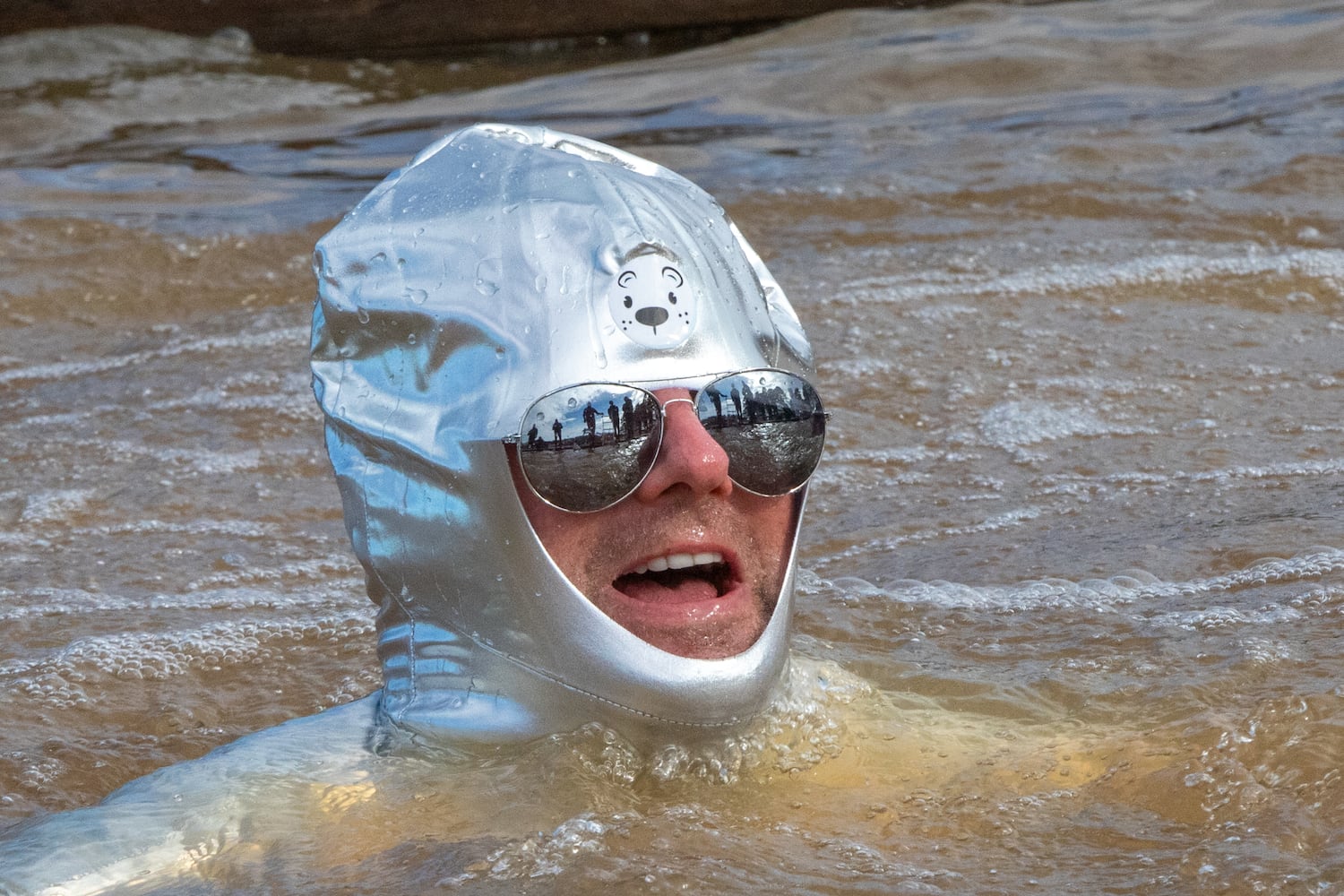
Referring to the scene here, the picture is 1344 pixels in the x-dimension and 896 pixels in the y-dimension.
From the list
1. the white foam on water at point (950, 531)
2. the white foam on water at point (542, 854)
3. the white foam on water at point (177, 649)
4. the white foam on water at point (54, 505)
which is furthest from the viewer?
the white foam on water at point (54, 505)

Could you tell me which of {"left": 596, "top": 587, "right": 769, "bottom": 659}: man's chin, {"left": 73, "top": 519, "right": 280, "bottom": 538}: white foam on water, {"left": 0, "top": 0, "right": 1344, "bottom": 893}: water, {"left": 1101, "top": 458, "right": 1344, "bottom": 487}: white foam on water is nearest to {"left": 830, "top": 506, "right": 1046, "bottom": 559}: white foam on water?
{"left": 0, "top": 0, "right": 1344, "bottom": 893}: water

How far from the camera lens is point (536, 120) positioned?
7.22 meters

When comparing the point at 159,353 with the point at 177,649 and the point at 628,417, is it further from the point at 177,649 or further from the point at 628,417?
the point at 628,417

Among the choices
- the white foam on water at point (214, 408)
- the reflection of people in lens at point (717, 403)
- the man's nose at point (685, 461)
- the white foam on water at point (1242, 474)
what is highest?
Answer: the reflection of people in lens at point (717, 403)

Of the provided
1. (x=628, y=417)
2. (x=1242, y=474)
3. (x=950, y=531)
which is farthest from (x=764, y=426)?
(x=1242, y=474)

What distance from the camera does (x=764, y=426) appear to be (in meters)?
2.00

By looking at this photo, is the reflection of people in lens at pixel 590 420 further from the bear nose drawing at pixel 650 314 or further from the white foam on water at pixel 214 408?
the white foam on water at pixel 214 408

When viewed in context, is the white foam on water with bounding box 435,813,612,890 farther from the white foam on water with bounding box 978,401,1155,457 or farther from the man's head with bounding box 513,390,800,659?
the white foam on water with bounding box 978,401,1155,457

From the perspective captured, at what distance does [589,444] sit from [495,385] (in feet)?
0.49

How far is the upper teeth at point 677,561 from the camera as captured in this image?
6.46ft

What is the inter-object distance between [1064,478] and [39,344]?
10.6 feet

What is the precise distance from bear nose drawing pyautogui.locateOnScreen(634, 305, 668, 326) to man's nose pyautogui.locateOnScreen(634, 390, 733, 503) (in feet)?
0.35

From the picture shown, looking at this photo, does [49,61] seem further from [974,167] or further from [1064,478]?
[1064,478]

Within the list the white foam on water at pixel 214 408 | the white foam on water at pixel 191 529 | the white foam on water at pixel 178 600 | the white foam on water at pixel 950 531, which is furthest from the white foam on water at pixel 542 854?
the white foam on water at pixel 214 408
